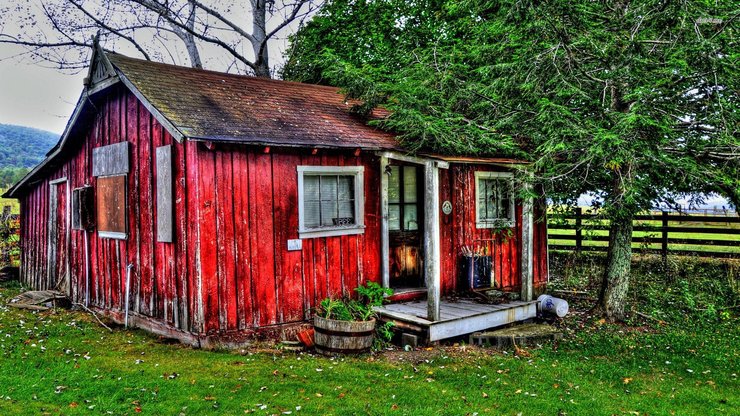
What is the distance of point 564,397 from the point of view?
19.5 ft

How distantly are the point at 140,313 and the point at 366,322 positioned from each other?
396cm

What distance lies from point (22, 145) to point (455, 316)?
6099 cm

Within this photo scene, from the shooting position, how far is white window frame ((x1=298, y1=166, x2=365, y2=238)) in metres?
8.15

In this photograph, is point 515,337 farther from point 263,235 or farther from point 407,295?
point 263,235

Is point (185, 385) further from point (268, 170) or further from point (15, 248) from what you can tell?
point (15, 248)

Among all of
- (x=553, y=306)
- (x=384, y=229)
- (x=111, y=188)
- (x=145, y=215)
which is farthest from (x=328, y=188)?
(x=553, y=306)

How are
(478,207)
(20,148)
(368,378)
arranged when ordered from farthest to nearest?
(20,148), (478,207), (368,378)

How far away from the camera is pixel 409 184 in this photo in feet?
32.0

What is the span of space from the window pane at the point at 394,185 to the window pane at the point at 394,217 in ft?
0.47

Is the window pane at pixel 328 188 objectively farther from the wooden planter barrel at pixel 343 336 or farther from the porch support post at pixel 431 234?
the wooden planter barrel at pixel 343 336

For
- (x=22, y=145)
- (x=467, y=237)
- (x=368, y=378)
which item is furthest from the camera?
(x=22, y=145)

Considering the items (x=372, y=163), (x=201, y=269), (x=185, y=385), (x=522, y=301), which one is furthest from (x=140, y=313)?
(x=522, y=301)

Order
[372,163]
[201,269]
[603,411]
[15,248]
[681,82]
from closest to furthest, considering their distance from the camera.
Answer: [603,411], [201,269], [681,82], [372,163], [15,248]

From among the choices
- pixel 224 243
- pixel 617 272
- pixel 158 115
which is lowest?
pixel 617 272
